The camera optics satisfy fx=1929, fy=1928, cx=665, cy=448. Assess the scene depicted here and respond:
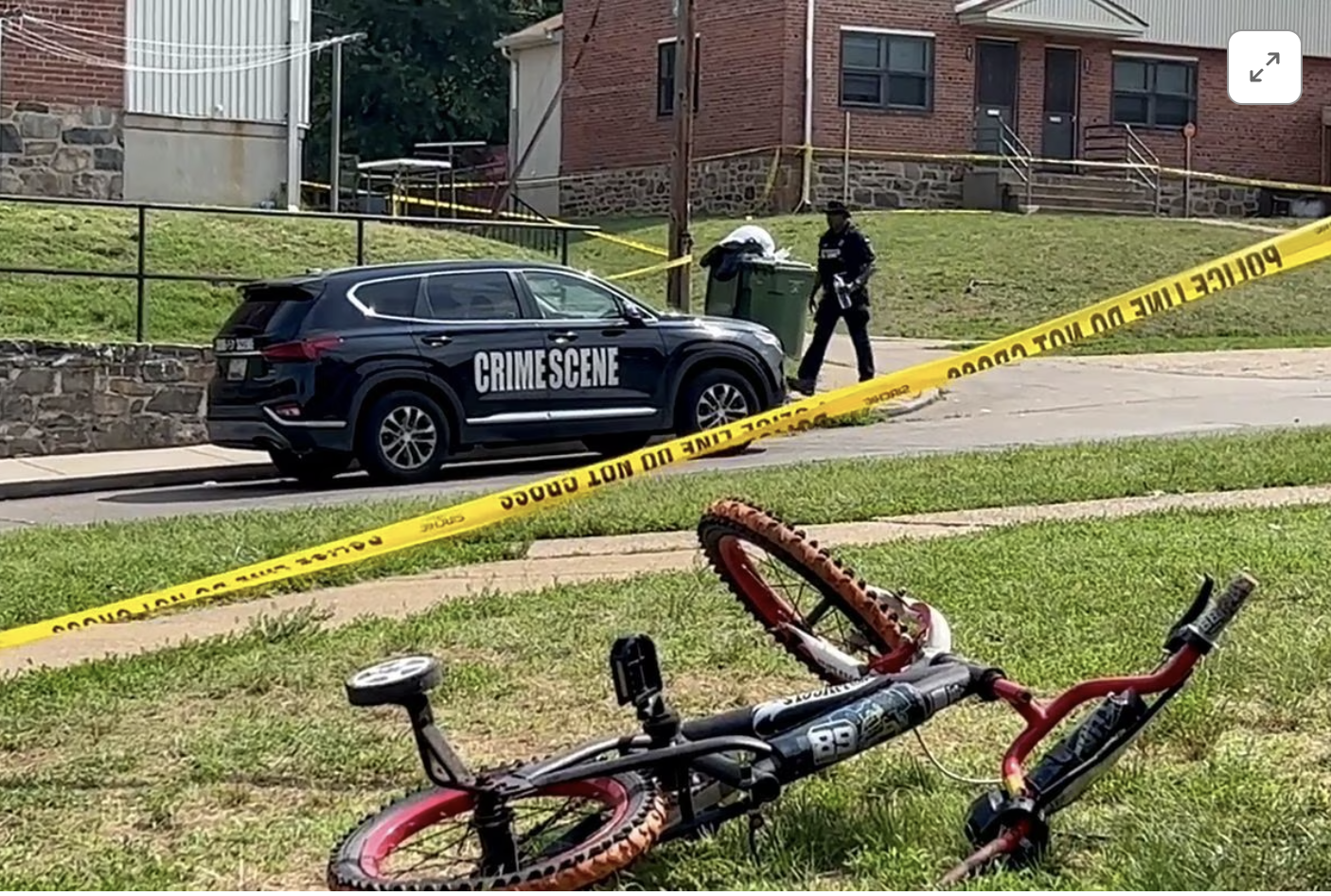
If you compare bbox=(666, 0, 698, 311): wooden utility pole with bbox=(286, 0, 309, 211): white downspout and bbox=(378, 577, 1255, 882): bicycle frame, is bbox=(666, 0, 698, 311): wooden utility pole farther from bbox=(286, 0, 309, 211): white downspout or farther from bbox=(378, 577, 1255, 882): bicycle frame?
bbox=(378, 577, 1255, 882): bicycle frame

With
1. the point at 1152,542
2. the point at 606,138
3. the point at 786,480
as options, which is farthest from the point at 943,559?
the point at 606,138

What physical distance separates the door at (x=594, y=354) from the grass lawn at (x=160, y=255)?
4683 millimetres

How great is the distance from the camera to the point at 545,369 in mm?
15258

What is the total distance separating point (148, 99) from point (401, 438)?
1225cm

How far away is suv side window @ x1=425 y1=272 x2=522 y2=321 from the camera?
49.6ft

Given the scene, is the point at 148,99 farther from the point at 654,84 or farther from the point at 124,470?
the point at 654,84

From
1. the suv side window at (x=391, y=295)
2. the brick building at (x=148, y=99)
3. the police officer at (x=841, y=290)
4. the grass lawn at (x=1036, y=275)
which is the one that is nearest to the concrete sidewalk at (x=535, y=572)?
the suv side window at (x=391, y=295)

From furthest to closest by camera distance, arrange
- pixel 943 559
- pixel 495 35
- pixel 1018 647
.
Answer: pixel 495 35 → pixel 943 559 → pixel 1018 647

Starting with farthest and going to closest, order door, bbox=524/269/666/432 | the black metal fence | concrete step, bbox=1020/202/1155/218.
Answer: concrete step, bbox=1020/202/1155/218 → the black metal fence → door, bbox=524/269/666/432

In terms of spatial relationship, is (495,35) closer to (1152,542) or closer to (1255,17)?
(1255,17)

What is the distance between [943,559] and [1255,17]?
114ft

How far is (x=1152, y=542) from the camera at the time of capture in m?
8.55

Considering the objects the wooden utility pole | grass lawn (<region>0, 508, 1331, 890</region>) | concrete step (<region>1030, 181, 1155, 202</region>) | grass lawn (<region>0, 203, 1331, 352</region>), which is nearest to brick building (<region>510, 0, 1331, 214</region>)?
concrete step (<region>1030, 181, 1155, 202</region>)

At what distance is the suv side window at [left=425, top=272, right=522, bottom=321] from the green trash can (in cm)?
444
